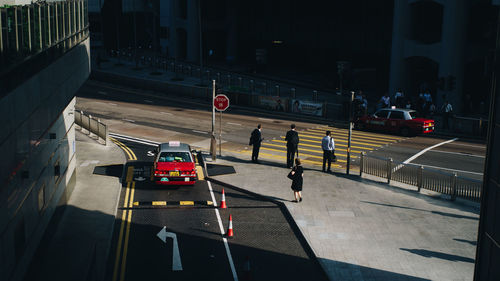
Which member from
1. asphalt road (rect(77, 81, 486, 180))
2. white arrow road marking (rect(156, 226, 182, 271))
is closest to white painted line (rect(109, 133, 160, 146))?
asphalt road (rect(77, 81, 486, 180))

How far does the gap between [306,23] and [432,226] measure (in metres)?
54.0

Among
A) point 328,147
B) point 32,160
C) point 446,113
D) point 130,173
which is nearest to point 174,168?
point 130,173

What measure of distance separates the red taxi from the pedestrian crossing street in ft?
22.1

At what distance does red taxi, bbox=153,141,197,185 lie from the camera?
78.5 ft

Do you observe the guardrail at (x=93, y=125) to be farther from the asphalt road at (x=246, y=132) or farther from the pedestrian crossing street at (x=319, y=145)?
the pedestrian crossing street at (x=319, y=145)

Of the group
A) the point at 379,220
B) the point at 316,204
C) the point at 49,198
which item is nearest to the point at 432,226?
the point at 379,220

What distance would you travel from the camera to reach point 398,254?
17.3 m

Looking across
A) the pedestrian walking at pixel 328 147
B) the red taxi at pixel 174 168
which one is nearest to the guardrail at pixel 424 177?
the pedestrian walking at pixel 328 147

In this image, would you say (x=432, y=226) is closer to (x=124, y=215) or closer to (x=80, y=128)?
(x=124, y=215)

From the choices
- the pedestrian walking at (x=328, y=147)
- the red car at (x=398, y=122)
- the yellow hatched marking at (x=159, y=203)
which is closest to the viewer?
the yellow hatched marking at (x=159, y=203)

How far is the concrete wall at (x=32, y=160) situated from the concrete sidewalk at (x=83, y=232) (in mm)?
539

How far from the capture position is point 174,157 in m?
24.8

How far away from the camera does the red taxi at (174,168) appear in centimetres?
2392

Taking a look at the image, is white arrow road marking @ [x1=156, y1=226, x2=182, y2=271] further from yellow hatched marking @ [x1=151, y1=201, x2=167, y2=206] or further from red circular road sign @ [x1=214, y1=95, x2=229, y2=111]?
red circular road sign @ [x1=214, y1=95, x2=229, y2=111]
